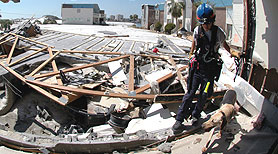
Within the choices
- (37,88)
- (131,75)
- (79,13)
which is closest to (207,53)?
(131,75)

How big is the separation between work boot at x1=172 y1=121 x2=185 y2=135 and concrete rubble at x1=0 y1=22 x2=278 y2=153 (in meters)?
0.10

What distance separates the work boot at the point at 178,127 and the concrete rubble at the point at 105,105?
0.10m

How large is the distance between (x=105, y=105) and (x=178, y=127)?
2.00 m

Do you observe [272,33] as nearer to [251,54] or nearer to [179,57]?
[251,54]

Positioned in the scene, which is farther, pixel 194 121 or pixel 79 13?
pixel 79 13

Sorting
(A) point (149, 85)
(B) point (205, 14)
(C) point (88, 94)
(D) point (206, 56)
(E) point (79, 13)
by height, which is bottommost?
(C) point (88, 94)

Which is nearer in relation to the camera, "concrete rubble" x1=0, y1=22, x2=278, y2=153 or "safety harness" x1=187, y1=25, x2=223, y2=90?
"safety harness" x1=187, y1=25, x2=223, y2=90

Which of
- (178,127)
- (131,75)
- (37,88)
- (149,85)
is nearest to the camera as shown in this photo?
(178,127)

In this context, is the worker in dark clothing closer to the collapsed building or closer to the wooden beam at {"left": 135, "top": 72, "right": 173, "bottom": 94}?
the collapsed building

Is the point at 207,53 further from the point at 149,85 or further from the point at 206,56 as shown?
the point at 149,85

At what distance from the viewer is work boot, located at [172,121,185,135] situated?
3.83 metres

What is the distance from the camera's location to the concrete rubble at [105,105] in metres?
3.91

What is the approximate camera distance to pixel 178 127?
3.85 meters

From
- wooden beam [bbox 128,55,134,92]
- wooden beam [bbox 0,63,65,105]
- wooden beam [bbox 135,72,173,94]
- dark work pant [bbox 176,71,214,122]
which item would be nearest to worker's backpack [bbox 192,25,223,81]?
dark work pant [bbox 176,71,214,122]
